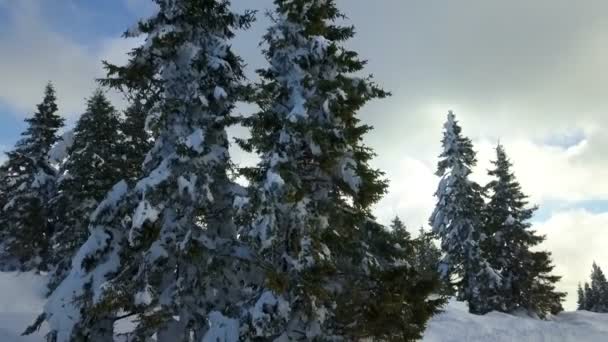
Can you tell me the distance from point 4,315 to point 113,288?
50.2ft

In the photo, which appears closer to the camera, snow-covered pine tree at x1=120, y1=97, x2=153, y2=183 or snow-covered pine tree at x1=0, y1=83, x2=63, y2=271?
snow-covered pine tree at x1=120, y1=97, x2=153, y2=183

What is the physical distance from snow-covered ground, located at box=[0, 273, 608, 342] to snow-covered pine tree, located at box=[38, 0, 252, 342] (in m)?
9.08

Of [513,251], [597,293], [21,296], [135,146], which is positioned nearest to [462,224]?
[513,251]

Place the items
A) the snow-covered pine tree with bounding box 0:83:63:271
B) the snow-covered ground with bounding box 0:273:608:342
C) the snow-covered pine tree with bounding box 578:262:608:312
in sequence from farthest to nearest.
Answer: the snow-covered pine tree with bounding box 578:262:608:312 < the snow-covered pine tree with bounding box 0:83:63:271 < the snow-covered ground with bounding box 0:273:608:342

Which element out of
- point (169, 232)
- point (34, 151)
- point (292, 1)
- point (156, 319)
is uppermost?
point (34, 151)

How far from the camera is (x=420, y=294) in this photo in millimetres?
12148

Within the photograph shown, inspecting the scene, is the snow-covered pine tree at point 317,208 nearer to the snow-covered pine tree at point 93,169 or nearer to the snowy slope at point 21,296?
the snow-covered pine tree at point 93,169

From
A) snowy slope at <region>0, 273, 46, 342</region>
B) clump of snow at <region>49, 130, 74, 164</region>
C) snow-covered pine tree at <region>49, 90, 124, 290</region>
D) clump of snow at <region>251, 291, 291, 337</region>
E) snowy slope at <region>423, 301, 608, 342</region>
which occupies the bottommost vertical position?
snowy slope at <region>423, 301, 608, 342</region>

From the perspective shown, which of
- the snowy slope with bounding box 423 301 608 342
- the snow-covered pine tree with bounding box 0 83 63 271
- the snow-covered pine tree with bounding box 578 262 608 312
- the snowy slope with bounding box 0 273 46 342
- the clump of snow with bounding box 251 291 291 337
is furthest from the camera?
the snow-covered pine tree with bounding box 578 262 608 312

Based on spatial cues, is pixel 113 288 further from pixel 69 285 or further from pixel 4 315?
pixel 4 315

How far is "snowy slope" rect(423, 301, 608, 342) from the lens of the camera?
24.0 m

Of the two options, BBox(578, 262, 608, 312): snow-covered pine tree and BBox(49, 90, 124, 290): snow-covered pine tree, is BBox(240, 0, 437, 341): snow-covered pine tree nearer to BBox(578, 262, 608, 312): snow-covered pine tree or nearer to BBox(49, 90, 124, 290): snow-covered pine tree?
BBox(49, 90, 124, 290): snow-covered pine tree

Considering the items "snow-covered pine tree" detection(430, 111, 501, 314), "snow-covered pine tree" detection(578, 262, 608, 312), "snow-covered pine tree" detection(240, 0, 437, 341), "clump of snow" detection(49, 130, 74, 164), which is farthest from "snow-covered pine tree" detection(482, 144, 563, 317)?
"snow-covered pine tree" detection(578, 262, 608, 312)

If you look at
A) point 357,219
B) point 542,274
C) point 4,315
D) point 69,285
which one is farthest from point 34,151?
point 542,274
